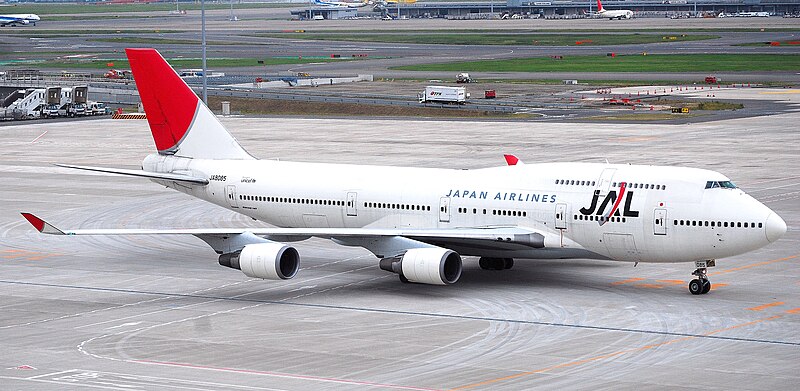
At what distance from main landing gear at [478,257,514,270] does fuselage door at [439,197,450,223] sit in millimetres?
2531

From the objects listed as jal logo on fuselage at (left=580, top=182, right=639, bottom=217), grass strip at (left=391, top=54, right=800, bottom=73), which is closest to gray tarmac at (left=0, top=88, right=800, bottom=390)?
jal logo on fuselage at (left=580, top=182, right=639, bottom=217)

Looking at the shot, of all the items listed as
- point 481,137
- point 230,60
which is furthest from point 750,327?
point 230,60

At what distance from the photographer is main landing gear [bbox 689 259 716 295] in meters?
40.4

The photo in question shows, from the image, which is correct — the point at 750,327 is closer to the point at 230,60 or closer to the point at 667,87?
the point at 667,87

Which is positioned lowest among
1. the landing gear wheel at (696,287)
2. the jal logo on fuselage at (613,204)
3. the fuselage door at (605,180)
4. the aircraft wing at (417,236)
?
the landing gear wheel at (696,287)

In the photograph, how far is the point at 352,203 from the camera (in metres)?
45.9

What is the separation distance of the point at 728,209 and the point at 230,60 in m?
150

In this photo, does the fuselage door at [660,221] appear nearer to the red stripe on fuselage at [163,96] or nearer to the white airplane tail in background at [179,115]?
the white airplane tail in background at [179,115]

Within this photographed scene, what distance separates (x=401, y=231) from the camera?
138 ft

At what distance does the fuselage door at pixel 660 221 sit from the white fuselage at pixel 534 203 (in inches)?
1.2

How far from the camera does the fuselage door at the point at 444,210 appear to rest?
4375 cm

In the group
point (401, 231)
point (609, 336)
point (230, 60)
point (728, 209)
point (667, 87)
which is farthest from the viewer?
point (230, 60)

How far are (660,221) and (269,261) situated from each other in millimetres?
12041

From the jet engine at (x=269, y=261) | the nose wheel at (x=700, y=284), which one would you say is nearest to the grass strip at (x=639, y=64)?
the nose wheel at (x=700, y=284)
